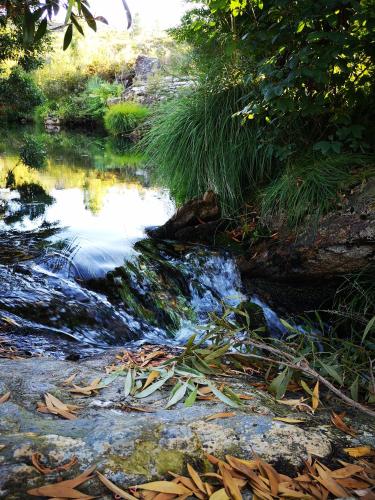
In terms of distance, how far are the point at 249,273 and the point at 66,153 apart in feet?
27.0

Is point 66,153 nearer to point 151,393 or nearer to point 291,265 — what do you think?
point 291,265

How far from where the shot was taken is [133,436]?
3.15 feet

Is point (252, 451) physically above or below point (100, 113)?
below

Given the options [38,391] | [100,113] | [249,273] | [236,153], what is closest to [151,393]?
[38,391]

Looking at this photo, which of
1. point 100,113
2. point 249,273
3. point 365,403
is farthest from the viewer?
point 100,113

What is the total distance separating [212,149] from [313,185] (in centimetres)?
115

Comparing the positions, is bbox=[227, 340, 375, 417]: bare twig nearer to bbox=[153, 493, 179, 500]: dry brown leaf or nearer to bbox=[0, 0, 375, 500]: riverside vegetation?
bbox=[0, 0, 375, 500]: riverside vegetation

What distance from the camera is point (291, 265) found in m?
3.12

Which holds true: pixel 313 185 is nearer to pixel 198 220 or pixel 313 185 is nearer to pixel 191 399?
pixel 198 220

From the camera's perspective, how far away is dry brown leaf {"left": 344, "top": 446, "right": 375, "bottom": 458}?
1.02 m

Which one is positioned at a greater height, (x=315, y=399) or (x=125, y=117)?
(x=125, y=117)

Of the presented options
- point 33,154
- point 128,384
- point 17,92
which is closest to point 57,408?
point 128,384

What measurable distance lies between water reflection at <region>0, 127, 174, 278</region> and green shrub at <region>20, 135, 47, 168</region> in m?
0.19

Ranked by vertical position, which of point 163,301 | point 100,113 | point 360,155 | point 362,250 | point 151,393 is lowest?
point 163,301
